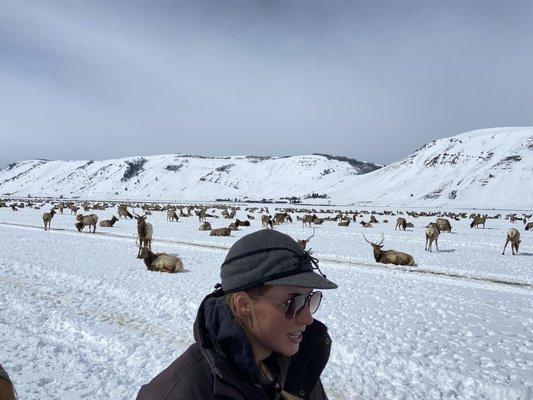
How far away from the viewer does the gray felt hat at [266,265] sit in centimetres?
213

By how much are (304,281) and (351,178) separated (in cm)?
13420

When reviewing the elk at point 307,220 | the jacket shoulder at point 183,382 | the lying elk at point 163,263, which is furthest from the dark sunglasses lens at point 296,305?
the elk at point 307,220

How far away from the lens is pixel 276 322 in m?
2.19

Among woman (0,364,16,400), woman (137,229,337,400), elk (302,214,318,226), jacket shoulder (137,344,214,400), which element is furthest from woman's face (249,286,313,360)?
elk (302,214,318,226)

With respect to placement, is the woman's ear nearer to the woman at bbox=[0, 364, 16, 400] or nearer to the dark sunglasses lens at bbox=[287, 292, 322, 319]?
the dark sunglasses lens at bbox=[287, 292, 322, 319]

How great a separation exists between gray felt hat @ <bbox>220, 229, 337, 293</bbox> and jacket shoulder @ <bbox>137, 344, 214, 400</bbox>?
0.40 m

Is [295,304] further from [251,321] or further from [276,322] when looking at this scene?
[251,321]

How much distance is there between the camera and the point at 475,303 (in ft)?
35.7

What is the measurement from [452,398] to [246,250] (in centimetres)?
542

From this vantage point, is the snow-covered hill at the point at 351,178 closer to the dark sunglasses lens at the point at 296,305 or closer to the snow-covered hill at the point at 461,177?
the snow-covered hill at the point at 461,177

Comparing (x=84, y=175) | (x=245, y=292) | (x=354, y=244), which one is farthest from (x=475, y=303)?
(x=84, y=175)

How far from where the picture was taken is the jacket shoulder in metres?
1.82

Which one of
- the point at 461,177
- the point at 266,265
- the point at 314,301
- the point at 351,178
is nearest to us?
the point at 266,265

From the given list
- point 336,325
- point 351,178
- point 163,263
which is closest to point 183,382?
point 336,325
